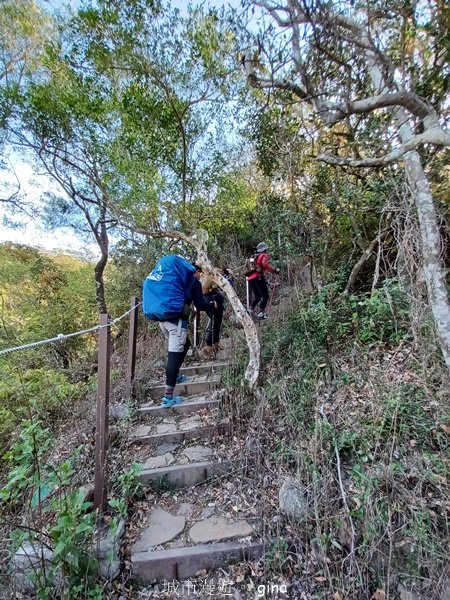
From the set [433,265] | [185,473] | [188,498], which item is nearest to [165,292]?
[185,473]

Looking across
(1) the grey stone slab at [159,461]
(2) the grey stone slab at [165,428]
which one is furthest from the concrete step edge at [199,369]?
(1) the grey stone slab at [159,461]

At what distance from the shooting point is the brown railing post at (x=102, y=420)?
198 cm

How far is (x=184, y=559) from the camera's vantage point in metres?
1.78

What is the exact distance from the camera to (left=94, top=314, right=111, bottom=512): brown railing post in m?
1.98

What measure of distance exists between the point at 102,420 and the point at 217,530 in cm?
115

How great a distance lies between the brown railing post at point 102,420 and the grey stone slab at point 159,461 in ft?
1.67

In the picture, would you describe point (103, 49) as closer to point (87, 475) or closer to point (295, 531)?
point (87, 475)

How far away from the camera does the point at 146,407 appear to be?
3373 mm

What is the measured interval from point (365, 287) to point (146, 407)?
405 cm

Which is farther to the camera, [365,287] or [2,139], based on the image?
[2,139]

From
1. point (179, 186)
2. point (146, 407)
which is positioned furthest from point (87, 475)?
point (179, 186)

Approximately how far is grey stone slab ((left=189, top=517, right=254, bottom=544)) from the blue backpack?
1.92m

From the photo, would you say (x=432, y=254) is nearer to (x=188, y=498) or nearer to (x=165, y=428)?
(x=188, y=498)

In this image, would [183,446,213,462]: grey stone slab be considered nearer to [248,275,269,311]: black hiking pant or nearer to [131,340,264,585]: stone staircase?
[131,340,264,585]: stone staircase
